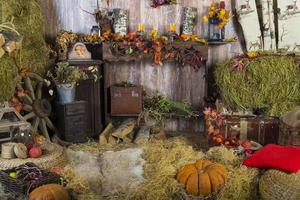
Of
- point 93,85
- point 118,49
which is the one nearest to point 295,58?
point 118,49

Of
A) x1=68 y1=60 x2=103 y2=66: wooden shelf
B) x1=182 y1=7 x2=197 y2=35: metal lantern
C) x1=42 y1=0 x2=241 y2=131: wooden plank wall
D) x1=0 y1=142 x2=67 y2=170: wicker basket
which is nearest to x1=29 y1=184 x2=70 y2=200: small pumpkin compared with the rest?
x1=0 y1=142 x2=67 y2=170: wicker basket

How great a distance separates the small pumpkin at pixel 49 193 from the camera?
2736 mm

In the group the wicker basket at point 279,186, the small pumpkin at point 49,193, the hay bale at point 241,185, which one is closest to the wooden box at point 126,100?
the hay bale at point 241,185

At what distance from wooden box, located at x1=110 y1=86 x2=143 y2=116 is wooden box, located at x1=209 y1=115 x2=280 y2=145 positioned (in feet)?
3.96

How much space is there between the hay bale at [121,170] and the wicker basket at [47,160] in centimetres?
39

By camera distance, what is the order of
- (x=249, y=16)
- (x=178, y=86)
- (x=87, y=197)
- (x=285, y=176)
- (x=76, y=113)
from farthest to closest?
(x=178, y=86), (x=249, y=16), (x=76, y=113), (x=87, y=197), (x=285, y=176)

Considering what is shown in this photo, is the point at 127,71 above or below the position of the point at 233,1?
below

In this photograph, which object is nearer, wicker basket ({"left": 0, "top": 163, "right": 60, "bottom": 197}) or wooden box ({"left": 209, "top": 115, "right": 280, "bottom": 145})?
wicker basket ({"left": 0, "top": 163, "right": 60, "bottom": 197})

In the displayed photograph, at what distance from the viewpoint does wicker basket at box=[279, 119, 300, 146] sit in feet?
12.0

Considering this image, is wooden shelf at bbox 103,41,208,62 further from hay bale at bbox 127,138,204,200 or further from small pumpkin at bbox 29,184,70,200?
small pumpkin at bbox 29,184,70,200

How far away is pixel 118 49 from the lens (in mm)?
4895

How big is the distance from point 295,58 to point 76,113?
2.54 metres

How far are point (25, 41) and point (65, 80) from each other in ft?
2.09

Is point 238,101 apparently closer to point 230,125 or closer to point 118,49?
point 230,125
